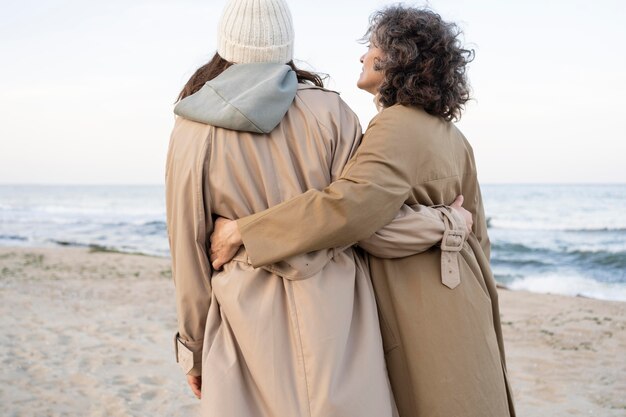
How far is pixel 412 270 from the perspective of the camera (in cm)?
198

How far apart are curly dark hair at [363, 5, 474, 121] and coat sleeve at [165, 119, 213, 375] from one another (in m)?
0.64

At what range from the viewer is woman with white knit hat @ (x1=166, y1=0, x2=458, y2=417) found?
1.81 meters

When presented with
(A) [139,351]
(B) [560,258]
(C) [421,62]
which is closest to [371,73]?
(C) [421,62]

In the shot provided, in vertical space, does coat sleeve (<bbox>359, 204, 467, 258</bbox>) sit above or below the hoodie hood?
below

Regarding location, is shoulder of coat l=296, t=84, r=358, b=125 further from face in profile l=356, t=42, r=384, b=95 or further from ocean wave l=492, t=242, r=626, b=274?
ocean wave l=492, t=242, r=626, b=274

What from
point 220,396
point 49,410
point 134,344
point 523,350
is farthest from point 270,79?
point 523,350

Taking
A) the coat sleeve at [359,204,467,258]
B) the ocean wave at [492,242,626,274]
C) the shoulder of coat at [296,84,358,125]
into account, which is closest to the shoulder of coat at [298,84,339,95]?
the shoulder of coat at [296,84,358,125]

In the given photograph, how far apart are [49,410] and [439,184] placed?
3491mm

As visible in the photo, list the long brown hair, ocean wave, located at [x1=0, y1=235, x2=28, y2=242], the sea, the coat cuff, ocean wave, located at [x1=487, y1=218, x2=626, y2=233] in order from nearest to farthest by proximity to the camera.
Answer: the coat cuff
the long brown hair
the sea
ocean wave, located at [x1=0, y1=235, x2=28, y2=242]
ocean wave, located at [x1=487, y1=218, x2=626, y2=233]

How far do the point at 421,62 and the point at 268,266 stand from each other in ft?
2.65

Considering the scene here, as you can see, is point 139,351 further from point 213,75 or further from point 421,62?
point 421,62

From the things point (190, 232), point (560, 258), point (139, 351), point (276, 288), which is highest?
point (190, 232)

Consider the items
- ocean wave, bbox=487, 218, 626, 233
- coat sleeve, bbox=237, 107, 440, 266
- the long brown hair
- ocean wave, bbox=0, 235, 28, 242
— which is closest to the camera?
coat sleeve, bbox=237, 107, 440, 266

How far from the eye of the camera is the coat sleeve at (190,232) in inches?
74.8
